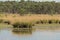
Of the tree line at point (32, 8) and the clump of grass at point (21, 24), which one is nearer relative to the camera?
the clump of grass at point (21, 24)

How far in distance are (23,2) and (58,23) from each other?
115 ft

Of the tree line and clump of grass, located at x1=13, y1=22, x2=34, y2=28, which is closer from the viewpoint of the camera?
clump of grass, located at x1=13, y1=22, x2=34, y2=28

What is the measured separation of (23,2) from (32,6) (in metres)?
4.59

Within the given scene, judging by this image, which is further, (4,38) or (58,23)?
(58,23)

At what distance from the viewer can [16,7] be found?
60.4 metres

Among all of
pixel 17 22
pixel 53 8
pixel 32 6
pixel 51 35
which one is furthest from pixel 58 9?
pixel 51 35

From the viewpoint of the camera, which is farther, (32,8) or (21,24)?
(32,8)

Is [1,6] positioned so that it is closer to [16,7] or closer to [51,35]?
[16,7]

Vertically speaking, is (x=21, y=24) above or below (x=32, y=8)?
above

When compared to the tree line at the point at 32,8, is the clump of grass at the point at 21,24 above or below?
above

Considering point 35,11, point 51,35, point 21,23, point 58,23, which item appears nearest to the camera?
point 51,35

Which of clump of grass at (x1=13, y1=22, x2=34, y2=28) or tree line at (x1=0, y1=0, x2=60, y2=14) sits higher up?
clump of grass at (x1=13, y1=22, x2=34, y2=28)

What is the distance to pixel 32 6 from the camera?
6053cm

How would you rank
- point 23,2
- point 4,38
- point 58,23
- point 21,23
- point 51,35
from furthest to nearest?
point 23,2
point 58,23
point 21,23
point 51,35
point 4,38
